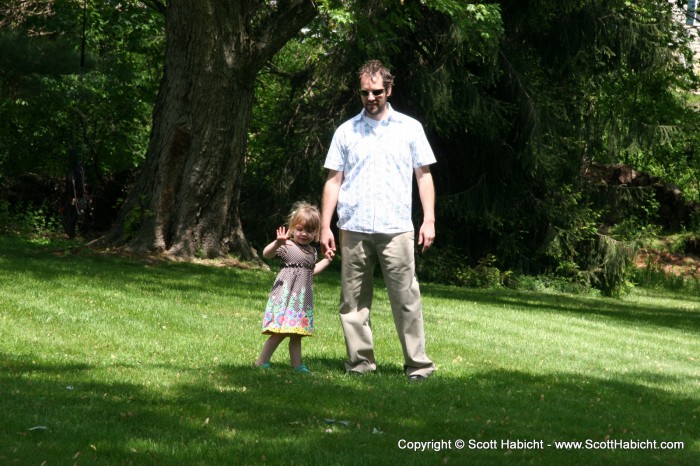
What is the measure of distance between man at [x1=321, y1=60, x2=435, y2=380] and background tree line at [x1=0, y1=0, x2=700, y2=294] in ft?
43.2

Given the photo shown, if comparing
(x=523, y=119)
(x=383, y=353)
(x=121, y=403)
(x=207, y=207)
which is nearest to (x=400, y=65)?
(x=523, y=119)

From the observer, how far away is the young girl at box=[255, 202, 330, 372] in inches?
323

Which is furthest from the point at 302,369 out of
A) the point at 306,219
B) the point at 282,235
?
the point at 306,219

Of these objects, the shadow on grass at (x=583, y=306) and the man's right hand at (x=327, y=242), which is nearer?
the man's right hand at (x=327, y=242)

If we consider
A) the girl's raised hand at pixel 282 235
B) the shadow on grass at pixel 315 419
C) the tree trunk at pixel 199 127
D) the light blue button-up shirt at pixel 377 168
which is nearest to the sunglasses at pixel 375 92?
the light blue button-up shirt at pixel 377 168

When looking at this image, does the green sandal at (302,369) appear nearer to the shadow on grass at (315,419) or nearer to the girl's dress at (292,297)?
the shadow on grass at (315,419)

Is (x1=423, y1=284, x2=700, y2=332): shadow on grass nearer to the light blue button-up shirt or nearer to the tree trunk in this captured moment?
the tree trunk

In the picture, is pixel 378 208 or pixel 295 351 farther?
pixel 295 351

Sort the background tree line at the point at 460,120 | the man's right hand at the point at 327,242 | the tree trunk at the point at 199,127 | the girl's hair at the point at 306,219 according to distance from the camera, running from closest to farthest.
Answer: the man's right hand at the point at 327,242
the girl's hair at the point at 306,219
the tree trunk at the point at 199,127
the background tree line at the point at 460,120

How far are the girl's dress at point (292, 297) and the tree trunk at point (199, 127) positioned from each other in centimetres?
1024

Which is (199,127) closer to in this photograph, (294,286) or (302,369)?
(294,286)

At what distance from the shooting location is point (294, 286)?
8.25m

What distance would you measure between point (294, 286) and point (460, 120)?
16.0 metres

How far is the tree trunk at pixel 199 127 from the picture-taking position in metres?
18.0
